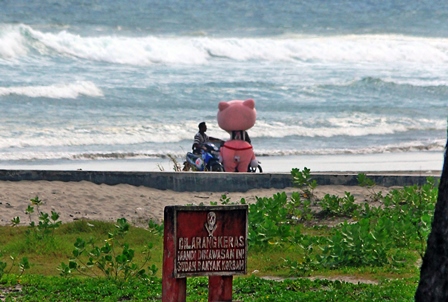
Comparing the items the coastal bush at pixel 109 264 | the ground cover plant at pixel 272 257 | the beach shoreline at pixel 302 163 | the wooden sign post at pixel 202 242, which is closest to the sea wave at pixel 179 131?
the beach shoreline at pixel 302 163

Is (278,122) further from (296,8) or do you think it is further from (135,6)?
(296,8)

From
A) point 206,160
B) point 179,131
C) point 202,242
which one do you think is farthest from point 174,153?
point 202,242

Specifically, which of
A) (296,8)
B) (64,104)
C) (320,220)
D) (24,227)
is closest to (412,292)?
(320,220)

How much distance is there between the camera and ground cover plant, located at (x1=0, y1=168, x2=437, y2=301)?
7.75m

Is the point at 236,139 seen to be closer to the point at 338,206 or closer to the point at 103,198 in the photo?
the point at 103,198

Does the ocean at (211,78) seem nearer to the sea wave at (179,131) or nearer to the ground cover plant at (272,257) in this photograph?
the sea wave at (179,131)

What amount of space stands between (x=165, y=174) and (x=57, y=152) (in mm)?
7029

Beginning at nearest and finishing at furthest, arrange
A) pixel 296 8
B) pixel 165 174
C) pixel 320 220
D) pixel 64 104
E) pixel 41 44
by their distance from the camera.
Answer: pixel 320 220 < pixel 165 174 < pixel 64 104 < pixel 41 44 < pixel 296 8

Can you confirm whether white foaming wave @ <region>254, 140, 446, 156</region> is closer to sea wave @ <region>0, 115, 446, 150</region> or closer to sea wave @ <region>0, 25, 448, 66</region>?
sea wave @ <region>0, 115, 446, 150</region>

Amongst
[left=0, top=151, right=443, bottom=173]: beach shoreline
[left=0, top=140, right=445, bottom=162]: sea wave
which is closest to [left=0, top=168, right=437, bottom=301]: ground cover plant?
[left=0, top=151, right=443, bottom=173]: beach shoreline

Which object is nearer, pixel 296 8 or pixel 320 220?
pixel 320 220

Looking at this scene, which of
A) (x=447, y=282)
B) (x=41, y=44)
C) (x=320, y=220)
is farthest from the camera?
(x=41, y=44)

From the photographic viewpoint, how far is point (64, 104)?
88.9 ft

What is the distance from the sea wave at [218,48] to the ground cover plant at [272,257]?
26.7 meters
